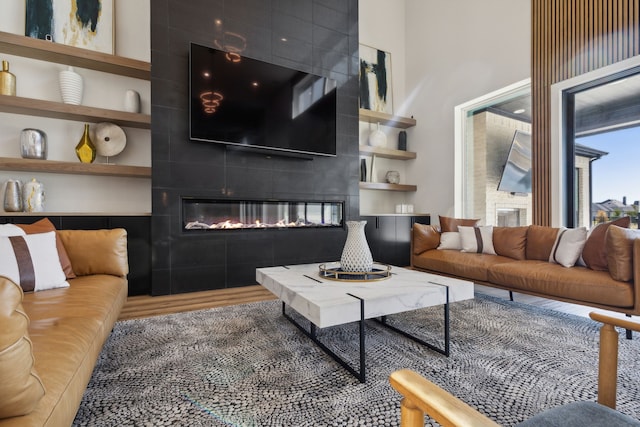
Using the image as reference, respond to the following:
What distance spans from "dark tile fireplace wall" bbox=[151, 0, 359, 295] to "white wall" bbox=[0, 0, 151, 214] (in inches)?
19.1

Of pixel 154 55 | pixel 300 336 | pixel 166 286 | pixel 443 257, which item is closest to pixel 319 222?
pixel 443 257

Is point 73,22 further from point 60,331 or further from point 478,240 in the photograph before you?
point 478,240

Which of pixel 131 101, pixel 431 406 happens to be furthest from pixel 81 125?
pixel 431 406

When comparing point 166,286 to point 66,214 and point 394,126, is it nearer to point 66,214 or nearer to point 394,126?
point 66,214

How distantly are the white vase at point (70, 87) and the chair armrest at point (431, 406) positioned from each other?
3.74 m

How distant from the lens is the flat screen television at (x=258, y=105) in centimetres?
327

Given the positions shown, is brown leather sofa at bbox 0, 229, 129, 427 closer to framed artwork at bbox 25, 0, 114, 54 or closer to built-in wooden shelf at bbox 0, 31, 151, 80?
built-in wooden shelf at bbox 0, 31, 151, 80

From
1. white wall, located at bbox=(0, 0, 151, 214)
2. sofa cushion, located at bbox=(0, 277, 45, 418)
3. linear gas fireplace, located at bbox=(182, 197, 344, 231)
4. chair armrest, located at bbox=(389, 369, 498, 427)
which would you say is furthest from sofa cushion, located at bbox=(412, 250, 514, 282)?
white wall, located at bbox=(0, 0, 151, 214)

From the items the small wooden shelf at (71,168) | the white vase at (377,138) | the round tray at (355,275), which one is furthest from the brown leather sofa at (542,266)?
the small wooden shelf at (71,168)

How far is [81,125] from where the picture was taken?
10.6ft

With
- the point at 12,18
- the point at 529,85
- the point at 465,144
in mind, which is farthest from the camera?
the point at 465,144

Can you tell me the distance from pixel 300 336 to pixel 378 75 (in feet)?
14.6

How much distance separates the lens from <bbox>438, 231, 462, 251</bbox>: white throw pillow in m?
3.44

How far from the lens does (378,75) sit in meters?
5.12
